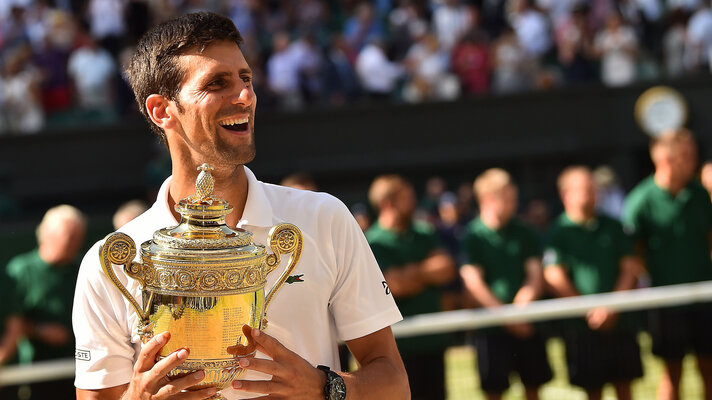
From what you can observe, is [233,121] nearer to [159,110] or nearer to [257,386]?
[159,110]

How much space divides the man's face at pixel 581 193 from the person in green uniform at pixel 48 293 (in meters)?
3.12

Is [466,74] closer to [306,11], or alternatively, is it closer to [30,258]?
[306,11]

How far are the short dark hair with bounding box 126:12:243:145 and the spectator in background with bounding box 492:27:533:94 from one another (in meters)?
12.7

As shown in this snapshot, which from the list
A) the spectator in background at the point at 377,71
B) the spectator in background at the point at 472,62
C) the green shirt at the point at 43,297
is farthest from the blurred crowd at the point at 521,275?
the spectator in background at the point at 472,62

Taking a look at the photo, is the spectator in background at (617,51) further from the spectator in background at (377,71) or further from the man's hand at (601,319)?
the man's hand at (601,319)

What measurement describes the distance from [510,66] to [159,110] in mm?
12995

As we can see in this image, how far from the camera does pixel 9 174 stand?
44.4 feet

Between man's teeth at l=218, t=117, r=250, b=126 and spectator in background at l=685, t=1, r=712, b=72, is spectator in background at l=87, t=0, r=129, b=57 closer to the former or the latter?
spectator in background at l=685, t=1, r=712, b=72

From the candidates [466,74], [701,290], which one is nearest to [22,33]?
[466,74]

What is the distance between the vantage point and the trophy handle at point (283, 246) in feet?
7.57

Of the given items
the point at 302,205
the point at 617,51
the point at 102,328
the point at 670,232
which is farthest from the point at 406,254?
the point at 617,51

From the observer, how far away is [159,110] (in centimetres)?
254

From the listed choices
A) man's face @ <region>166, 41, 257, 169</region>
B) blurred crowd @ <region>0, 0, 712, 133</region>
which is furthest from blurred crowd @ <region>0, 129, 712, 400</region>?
blurred crowd @ <region>0, 0, 712, 133</region>

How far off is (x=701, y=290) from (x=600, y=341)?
74 cm
